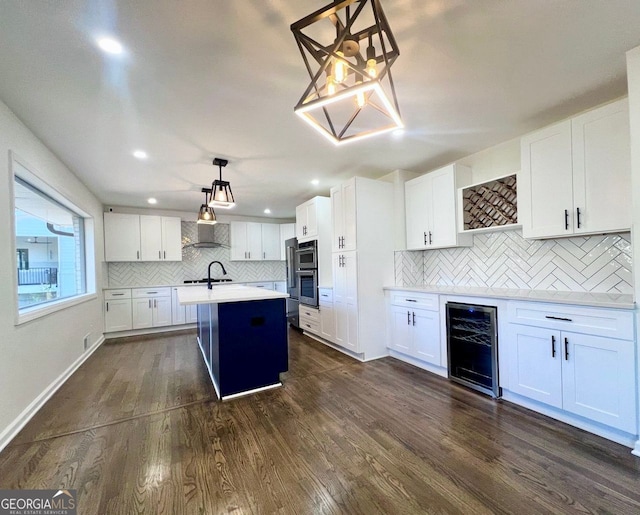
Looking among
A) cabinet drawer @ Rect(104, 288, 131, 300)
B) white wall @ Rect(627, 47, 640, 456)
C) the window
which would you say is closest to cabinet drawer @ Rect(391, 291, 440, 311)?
white wall @ Rect(627, 47, 640, 456)

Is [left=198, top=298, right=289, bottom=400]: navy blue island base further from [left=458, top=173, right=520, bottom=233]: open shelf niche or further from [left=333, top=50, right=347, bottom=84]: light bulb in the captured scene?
[left=458, top=173, right=520, bottom=233]: open shelf niche

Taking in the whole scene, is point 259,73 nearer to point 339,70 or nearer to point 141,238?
point 339,70

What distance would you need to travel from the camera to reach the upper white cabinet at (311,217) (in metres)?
4.50

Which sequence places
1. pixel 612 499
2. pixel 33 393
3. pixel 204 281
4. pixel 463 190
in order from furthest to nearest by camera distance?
pixel 204 281, pixel 463 190, pixel 33 393, pixel 612 499

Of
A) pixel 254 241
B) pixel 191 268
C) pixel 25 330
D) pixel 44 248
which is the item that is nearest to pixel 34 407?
pixel 25 330

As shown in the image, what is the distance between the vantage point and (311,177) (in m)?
4.00

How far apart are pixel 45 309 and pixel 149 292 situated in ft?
8.86

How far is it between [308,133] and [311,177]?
133 cm

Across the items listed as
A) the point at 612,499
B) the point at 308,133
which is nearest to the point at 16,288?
the point at 308,133

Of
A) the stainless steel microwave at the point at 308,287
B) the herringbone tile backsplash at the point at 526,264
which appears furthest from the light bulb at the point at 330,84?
the stainless steel microwave at the point at 308,287

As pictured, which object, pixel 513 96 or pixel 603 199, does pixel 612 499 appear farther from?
pixel 513 96

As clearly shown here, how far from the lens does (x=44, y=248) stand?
3.04 metres

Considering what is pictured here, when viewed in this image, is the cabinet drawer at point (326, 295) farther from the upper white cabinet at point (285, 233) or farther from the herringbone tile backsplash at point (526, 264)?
the upper white cabinet at point (285, 233)

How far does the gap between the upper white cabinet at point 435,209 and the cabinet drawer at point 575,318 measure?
1.08 metres
